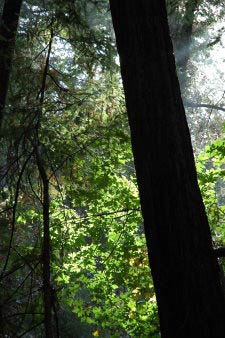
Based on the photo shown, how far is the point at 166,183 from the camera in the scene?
98.1 inches

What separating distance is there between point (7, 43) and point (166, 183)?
453cm

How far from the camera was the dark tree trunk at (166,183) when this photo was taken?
2312mm

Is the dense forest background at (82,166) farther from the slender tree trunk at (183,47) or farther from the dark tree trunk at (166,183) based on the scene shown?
the slender tree trunk at (183,47)

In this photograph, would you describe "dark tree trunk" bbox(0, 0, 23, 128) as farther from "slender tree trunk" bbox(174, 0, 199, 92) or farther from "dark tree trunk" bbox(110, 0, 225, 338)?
"slender tree trunk" bbox(174, 0, 199, 92)

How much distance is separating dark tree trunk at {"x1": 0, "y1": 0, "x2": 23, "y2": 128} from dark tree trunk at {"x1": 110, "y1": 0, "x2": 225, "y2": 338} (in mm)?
3078

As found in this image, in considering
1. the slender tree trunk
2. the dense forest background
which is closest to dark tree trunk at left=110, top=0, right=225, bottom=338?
the dense forest background

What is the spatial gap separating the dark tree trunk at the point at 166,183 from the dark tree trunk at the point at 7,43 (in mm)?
3078

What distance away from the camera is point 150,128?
8.61ft

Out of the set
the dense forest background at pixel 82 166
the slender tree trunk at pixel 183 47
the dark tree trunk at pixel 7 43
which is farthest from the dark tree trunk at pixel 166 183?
the slender tree trunk at pixel 183 47

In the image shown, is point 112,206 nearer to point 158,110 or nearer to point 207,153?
point 207,153

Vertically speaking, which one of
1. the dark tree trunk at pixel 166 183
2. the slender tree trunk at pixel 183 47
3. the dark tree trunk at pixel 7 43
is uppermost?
the slender tree trunk at pixel 183 47

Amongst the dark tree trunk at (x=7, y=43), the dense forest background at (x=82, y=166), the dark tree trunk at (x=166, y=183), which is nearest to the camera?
the dark tree trunk at (x=166, y=183)

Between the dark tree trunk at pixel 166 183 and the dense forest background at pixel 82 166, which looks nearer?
the dark tree trunk at pixel 166 183

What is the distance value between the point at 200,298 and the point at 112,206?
444 cm
